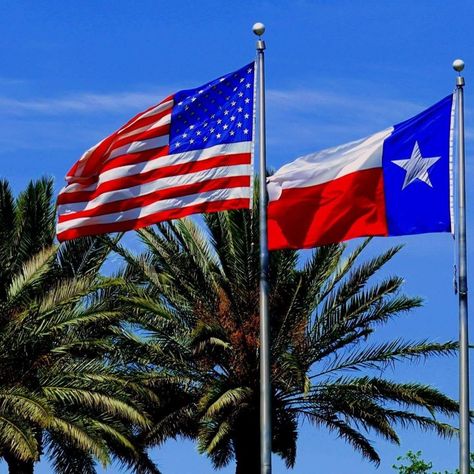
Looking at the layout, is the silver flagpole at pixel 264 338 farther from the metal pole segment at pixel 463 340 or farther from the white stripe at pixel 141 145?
the metal pole segment at pixel 463 340

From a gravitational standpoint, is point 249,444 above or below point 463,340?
above

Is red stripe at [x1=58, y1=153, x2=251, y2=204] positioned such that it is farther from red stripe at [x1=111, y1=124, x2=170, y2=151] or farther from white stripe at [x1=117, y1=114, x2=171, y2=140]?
white stripe at [x1=117, y1=114, x2=171, y2=140]

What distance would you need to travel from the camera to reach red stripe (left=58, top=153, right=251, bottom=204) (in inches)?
1157

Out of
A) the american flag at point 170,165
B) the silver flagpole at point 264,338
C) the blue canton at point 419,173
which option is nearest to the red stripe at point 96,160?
the american flag at point 170,165

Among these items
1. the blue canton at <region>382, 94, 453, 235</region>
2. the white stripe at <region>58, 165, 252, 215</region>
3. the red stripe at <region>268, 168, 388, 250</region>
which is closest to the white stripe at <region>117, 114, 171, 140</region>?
the white stripe at <region>58, 165, 252, 215</region>

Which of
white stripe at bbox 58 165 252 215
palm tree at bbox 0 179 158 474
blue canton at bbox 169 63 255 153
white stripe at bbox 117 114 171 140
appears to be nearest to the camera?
white stripe at bbox 58 165 252 215

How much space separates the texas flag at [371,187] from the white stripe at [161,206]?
646mm

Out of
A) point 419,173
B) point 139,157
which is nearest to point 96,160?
point 139,157

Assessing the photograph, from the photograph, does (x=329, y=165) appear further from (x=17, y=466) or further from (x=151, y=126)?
(x=17, y=466)

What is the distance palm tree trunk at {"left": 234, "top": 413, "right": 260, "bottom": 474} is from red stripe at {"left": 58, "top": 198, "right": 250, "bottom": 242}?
1088cm

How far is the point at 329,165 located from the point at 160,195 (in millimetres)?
3059

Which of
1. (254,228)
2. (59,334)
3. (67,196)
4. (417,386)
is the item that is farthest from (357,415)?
(67,196)

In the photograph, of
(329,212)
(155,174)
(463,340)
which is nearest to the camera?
(463,340)

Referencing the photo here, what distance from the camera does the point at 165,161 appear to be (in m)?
30.3
